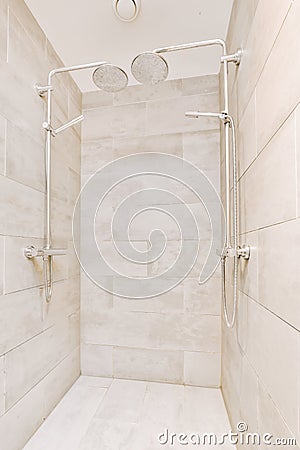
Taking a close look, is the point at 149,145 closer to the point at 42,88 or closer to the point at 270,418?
the point at 42,88

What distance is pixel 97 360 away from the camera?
2135 millimetres

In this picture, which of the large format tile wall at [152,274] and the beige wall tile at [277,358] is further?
the large format tile wall at [152,274]

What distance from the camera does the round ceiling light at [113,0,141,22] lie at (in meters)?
1.46

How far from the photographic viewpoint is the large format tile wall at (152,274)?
79.3 inches

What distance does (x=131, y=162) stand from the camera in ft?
7.04

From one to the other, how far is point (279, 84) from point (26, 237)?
Result: 128 centimetres

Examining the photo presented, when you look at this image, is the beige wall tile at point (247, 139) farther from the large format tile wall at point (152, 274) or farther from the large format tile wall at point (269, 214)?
the large format tile wall at point (152, 274)

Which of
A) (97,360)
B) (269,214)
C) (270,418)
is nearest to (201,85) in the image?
(269,214)

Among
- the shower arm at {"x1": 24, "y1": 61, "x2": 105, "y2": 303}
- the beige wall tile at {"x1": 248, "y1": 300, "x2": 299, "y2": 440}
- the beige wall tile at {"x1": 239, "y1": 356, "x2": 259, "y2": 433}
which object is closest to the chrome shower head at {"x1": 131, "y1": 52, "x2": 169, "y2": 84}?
the shower arm at {"x1": 24, "y1": 61, "x2": 105, "y2": 303}

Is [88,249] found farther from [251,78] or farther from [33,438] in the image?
[251,78]

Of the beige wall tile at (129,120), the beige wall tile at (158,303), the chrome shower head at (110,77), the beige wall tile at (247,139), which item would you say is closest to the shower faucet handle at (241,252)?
the beige wall tile at (247,139)

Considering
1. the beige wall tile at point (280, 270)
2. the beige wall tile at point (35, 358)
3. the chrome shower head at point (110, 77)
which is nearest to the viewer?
the beige wall tile at point (280, 270)

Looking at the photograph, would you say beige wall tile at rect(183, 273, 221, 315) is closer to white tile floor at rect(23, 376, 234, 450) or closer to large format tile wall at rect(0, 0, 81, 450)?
white tile floor at rect(23, 376, 234, 450)

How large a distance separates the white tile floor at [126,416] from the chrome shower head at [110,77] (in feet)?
6.02
